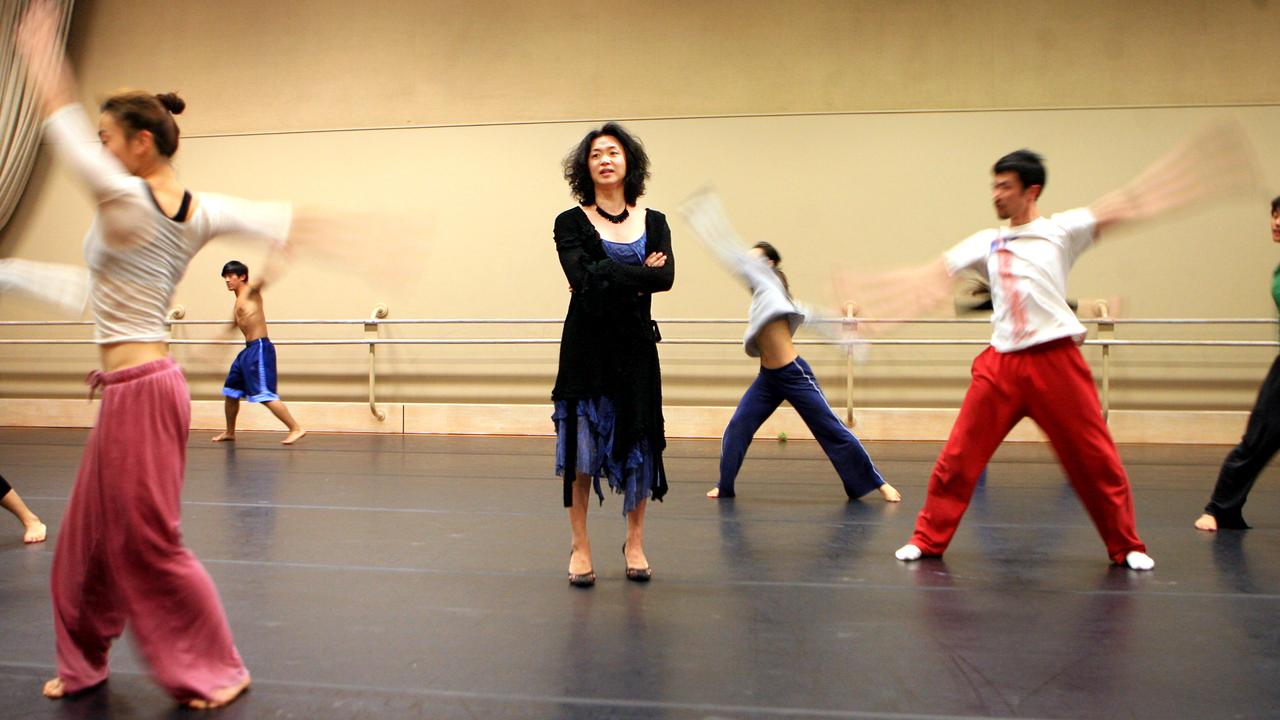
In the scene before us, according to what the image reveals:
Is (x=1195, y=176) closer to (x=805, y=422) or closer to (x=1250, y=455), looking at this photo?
(x=1250, y=455)

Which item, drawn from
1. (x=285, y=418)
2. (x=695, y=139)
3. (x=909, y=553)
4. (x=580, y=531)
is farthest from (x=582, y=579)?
(x=695, y=139)

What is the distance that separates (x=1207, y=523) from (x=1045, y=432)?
131 cm

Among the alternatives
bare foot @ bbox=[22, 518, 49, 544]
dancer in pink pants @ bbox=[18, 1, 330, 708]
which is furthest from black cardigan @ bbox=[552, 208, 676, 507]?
bare foot @ bbox=[22, 518, 49, 544]

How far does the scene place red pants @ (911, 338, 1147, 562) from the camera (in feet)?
11.3

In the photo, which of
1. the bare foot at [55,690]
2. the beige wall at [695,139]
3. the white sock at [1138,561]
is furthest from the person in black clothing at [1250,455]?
the bare foot at [55,690]

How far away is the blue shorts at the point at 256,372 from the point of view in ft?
24.6

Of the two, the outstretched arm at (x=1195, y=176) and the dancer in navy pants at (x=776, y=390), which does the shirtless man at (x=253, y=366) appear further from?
the outstretched arm at (x=1195, y=176)

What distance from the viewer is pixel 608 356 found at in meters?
3.27

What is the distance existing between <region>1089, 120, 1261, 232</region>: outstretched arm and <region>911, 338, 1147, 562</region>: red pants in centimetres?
52

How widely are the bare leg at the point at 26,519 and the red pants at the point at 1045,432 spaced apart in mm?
3446

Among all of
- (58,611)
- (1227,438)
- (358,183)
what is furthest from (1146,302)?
(58,611)

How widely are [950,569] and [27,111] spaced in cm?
913

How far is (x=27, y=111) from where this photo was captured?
9078mm

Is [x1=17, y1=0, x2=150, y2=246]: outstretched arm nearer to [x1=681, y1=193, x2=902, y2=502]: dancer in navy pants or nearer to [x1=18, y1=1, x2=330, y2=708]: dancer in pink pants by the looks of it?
[x1=18, y1=1, x2=330, y2=708]: dancer in pink pants
